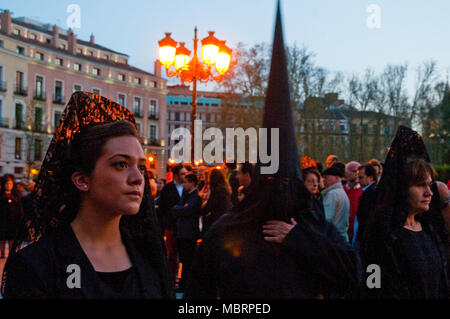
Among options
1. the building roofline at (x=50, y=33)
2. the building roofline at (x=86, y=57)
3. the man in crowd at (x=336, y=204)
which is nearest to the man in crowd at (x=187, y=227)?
the man in crowd at (x=336, y=204)

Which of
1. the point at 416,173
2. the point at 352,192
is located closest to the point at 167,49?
the point at 352,192

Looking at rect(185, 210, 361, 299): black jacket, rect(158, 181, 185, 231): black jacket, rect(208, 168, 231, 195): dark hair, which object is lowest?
rect(158, 181, 185, 231): black jacket

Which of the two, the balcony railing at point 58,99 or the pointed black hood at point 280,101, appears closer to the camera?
the pointed black hood at point 280,101

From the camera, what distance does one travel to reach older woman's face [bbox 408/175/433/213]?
3.45 m

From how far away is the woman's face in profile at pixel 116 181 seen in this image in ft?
6.68

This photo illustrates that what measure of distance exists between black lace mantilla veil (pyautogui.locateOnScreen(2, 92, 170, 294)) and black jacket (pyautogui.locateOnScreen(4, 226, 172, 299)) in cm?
8

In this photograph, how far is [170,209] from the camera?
27.5 ft

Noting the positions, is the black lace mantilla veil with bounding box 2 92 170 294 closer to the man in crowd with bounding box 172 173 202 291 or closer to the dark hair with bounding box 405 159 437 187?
the dark hair with bounding box 405 159 437 187

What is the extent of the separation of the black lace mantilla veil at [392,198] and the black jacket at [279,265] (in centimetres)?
126

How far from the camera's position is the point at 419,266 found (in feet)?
10.8

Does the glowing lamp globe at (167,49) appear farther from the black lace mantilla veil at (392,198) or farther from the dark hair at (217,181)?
the black lace mantilla veil at (392,198)

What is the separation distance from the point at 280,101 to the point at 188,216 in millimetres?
5650

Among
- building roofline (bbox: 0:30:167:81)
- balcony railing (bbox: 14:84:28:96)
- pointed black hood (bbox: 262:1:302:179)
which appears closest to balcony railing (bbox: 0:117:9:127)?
balcony railing (bbox: 14:84:28:96)
